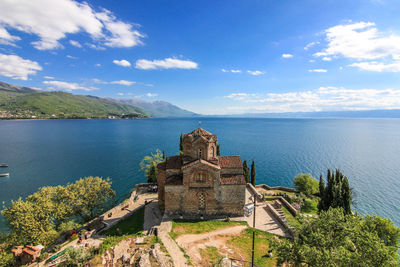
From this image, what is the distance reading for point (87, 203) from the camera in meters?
28.8

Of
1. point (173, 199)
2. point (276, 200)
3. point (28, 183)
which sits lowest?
point (28, 183)

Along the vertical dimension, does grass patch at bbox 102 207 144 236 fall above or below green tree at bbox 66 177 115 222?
below

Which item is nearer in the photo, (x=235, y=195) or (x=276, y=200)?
(x=235, y=195)

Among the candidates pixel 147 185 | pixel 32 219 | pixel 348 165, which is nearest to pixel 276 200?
pixel 147 185

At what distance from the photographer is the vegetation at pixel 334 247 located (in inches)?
448

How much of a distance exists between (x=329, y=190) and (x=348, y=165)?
4503 cm

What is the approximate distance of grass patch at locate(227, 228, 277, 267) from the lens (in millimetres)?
18344

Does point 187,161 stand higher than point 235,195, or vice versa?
point 187,161

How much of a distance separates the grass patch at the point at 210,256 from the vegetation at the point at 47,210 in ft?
66.2

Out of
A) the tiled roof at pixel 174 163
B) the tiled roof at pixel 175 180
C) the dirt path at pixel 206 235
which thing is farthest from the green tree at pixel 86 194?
the dirt path at pixel 206 235

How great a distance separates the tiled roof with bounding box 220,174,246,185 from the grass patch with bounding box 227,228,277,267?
6114mm

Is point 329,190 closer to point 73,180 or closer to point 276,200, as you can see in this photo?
point 276,200

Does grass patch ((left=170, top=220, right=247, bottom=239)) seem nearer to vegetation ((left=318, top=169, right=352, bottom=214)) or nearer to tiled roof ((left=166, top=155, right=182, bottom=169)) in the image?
tiled roof ((left=166, top=155, right=182, bottom=169))

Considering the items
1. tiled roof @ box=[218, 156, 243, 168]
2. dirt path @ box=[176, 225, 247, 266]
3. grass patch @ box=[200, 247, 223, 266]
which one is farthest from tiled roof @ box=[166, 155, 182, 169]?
grass patch @ box=[200, 247, 223, 266]
